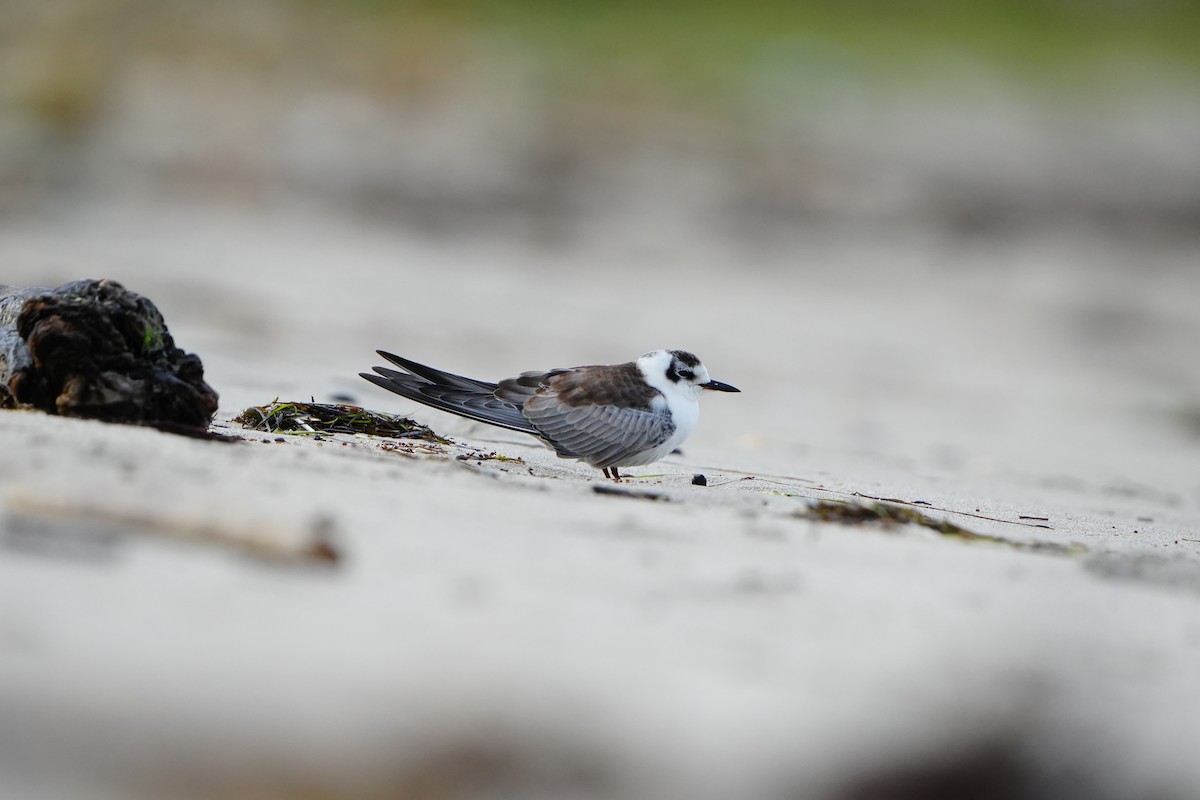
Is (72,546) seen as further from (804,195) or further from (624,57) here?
(624,57)

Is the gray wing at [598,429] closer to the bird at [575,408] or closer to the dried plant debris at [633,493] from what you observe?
the bird at [575,408]

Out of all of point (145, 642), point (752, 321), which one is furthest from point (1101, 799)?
point (752, 321)

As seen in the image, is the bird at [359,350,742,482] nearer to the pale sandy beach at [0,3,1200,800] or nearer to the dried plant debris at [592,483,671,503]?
the pale sandy beach at [0,3,1200,800]

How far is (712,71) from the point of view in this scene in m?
18.4

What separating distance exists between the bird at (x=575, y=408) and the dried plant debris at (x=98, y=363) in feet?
3.10

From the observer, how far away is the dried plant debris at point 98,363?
3830 mm

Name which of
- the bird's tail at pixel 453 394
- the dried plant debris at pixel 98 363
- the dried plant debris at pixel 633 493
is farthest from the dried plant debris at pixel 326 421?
the dried plant debris at pixel 633 493

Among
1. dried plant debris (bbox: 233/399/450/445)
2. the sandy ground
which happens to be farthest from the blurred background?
the sandy ground

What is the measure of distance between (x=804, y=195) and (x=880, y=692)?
12647mm

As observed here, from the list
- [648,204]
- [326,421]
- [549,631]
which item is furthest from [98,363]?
[648,204]

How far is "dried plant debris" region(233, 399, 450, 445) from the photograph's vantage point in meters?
4.61

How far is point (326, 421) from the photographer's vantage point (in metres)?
4.75

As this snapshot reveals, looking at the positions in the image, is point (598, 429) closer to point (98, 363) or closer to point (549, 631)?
point (98, 363)

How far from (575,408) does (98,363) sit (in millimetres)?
1851
